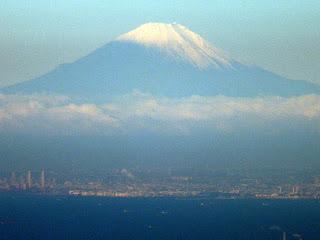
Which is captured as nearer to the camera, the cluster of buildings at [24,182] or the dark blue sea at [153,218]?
the dark blue sea at [153,218]

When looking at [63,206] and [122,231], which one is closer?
[122,231]

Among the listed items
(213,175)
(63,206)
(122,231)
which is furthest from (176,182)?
(122,231)

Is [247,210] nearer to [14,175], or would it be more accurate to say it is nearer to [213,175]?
[213,175]

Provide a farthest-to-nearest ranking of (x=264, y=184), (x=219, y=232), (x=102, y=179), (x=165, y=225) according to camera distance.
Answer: (x=102, y=179) → (x=264, y=184) → (x=165, y=225) → (x=219, y=232)

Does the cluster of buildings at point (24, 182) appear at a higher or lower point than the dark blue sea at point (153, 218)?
higher

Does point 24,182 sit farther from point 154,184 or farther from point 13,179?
point 154,184

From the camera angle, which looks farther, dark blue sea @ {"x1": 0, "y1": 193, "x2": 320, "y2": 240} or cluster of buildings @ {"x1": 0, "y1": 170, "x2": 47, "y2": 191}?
cluster of buildings @ {"x1": 0, "y1": 170, "x2": 47, "y2": 191}

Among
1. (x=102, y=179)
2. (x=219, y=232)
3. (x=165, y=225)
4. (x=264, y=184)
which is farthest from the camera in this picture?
(x=102, y=179)

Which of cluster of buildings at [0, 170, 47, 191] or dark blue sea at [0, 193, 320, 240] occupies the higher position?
cluster of buildings at [0, 170, 47, 191]
